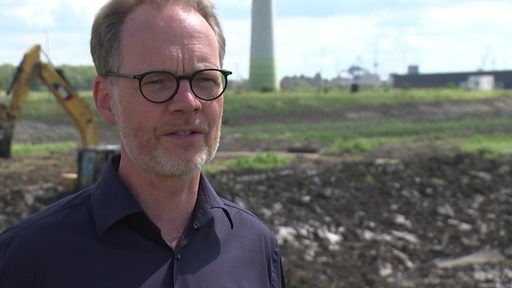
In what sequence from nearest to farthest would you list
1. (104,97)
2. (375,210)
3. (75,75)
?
(104,97) → (375,210) → (75,75)

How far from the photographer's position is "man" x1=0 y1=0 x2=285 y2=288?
2.40m

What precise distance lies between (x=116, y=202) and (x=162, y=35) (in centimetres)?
51

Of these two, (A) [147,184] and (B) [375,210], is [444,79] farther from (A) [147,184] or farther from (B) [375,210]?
(A) [147,184]

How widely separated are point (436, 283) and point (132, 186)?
8727 mm

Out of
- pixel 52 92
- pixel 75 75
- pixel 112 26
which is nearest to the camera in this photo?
pixel 112 26

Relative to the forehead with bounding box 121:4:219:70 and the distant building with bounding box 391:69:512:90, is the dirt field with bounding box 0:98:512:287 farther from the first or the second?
the distant building with bounding box 391:69:512:90

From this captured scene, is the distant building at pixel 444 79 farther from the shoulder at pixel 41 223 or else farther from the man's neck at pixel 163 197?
the shoulder at pixel 41 223

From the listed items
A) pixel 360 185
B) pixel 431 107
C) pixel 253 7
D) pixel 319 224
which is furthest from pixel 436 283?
pixel 253 7

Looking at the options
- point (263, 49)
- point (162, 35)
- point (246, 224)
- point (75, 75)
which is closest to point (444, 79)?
point (263, 49)

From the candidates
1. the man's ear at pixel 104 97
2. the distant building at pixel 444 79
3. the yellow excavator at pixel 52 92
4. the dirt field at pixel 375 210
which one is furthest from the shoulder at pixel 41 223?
the distant building at pixel 444 79

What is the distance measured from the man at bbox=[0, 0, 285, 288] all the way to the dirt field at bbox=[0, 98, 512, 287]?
7.94 metres

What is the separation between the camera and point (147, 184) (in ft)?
8.49

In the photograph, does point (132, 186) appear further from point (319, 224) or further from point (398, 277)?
point (319, 224)

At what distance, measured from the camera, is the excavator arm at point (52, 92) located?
19.7 metres
